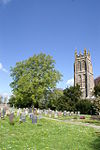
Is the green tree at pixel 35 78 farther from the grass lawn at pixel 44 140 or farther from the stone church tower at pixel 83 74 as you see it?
the stone church tower at pixel 83 74

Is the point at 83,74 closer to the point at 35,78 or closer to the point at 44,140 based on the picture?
the point at 35,78

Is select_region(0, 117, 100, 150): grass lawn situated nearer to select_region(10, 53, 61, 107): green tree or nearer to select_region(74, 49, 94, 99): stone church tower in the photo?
select_region(10, 53, 61, 107): green tree

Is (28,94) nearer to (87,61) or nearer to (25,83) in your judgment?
(25,83)

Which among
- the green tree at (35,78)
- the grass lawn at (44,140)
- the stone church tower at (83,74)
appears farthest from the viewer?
the stone church tower at (83,74)

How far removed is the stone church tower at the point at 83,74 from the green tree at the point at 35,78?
30.8 meters

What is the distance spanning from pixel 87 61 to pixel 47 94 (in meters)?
38.7

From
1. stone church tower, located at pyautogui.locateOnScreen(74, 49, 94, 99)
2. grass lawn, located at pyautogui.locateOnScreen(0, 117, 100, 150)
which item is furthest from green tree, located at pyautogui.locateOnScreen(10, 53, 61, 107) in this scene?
stone church tower, located at pyautogui.locateOnScreen(74, 49, 94, 99)

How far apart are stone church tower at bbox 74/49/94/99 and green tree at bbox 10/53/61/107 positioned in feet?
101

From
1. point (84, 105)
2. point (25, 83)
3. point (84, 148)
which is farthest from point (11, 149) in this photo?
point (84, 105)

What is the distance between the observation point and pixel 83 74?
68312 millimetres

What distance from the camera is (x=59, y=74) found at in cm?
3944

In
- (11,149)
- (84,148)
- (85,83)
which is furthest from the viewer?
(85,83)

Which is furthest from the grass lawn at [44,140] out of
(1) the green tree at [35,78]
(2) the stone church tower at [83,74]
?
(2) the stone church tower at [83,74]

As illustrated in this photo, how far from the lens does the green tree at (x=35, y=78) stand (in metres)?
34.9
